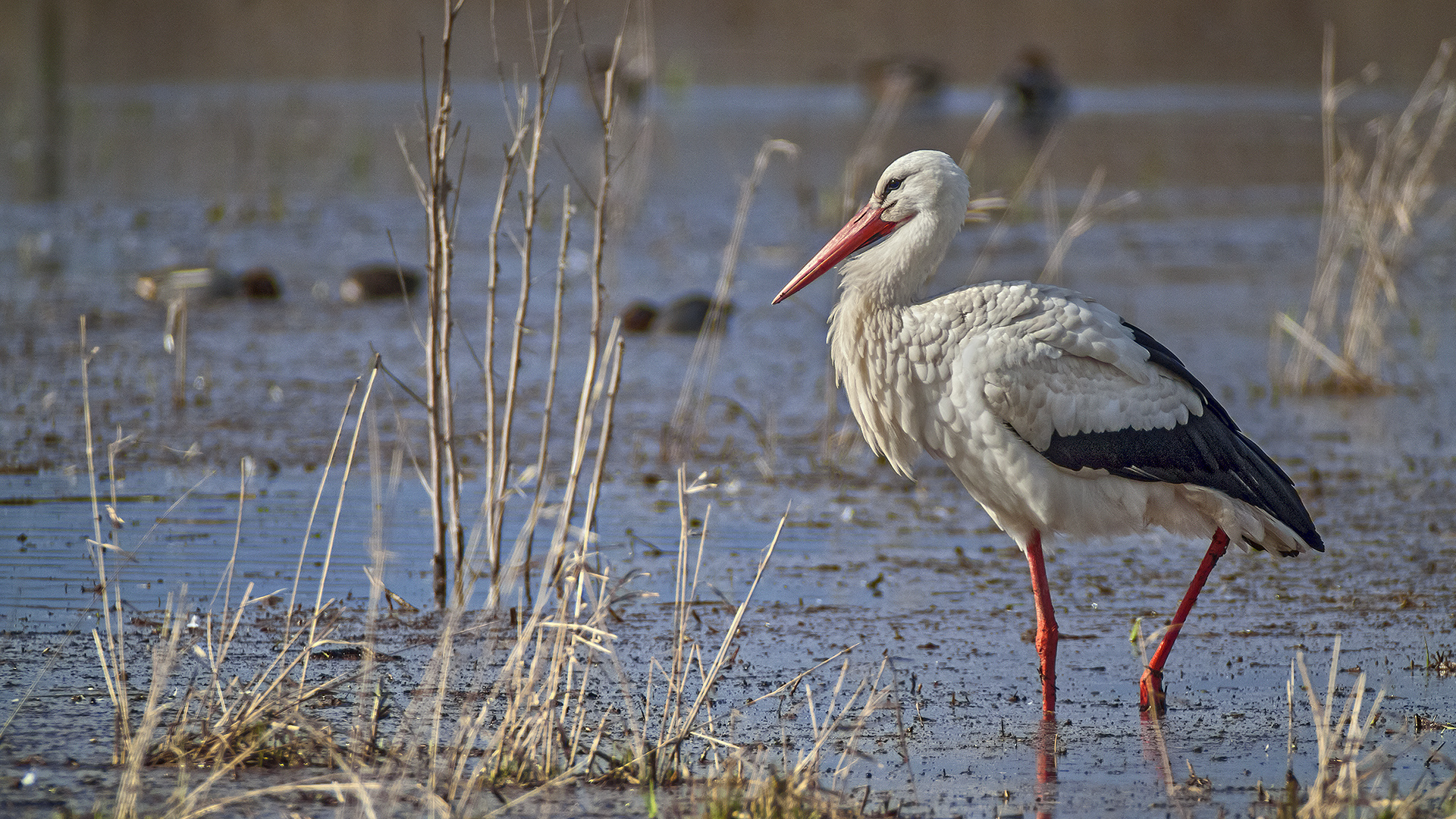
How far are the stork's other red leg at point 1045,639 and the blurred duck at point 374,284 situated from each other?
732 centimetres

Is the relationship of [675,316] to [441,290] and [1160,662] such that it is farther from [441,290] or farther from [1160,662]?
[1160,662]

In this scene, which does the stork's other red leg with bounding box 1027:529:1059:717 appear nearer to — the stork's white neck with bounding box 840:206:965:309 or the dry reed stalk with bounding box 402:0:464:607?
the stork's white neck with bounding box 840:206:965:309

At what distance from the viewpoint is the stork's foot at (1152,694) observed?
467 cm

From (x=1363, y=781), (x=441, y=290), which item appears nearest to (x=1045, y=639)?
(x=1363, y=781)

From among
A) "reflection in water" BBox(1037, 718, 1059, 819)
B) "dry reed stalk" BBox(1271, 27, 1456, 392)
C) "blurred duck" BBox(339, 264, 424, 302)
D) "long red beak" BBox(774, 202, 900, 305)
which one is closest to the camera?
"reflection in water" BBox(1037, 718, 1059, 819)

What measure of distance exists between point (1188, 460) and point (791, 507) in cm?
230

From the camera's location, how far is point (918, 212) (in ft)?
16.7

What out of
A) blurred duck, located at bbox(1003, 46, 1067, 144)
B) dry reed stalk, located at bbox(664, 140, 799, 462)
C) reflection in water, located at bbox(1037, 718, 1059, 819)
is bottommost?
reflection in water, located at bbox(1037, 718, 1059, 819)

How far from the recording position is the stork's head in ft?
16.5

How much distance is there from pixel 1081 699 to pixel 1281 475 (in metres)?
0.94

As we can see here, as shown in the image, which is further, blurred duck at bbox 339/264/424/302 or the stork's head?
blurred duck at bbox 339/264/424/302

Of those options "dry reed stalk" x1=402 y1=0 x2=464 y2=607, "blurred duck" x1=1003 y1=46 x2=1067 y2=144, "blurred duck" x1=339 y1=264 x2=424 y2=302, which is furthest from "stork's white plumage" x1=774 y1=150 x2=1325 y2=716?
"blurred duck" x1=1003 y1=46 x2=1067 y2=144

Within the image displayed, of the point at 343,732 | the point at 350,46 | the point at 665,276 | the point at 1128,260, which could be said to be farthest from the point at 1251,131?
the point at 343,732

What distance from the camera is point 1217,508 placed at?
4996 millimetres
